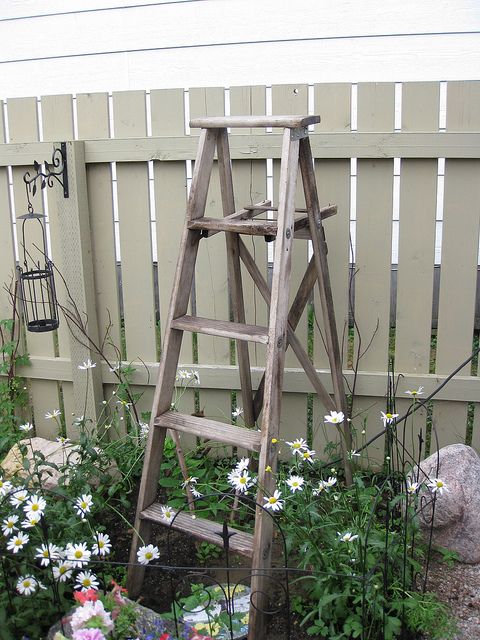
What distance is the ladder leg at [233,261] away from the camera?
281cm

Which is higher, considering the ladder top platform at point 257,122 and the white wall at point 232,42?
the white wall at point 232,42

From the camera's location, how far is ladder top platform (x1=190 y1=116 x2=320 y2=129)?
8.00 ft

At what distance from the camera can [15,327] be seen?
12.5 ft

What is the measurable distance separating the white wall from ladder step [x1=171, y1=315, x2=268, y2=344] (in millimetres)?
2596

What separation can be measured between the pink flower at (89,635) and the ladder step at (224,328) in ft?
3.32

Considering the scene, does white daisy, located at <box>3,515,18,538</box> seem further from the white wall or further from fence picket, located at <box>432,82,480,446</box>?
the white wall

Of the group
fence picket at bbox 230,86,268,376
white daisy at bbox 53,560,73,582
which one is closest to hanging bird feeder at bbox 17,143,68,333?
fence picket at bbox 230,86,268,376

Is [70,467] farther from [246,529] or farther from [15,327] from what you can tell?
[15,327]


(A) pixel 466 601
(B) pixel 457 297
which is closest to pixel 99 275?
(B) pixel 457 297

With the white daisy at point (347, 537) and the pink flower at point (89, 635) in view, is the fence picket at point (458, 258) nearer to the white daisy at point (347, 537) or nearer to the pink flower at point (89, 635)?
the white daisy at point (347, 537)

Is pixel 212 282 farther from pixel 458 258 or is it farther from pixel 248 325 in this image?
pixel 458 258

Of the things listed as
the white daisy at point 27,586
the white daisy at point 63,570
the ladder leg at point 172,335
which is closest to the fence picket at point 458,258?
the ladder leg at point 172,335

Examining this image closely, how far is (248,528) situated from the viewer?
284 centimetres

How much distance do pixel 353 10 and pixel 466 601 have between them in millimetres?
3475
